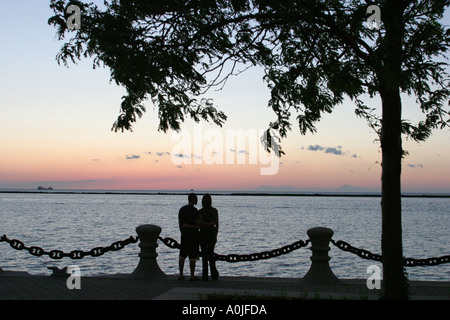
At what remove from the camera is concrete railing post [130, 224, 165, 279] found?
11516 millimetres

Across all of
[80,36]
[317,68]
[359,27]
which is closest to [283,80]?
[317,68]

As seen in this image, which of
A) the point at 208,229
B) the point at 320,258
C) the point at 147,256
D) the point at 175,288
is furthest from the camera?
the point at 147,256

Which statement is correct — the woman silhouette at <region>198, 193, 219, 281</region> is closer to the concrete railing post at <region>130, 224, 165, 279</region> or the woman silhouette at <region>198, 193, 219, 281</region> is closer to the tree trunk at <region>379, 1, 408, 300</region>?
the concrete railing post at <region>130, 224, 165, 279</region>

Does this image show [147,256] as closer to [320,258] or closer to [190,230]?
[190,230]

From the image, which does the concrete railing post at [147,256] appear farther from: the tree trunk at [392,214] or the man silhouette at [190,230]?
the tree trunk at [392,214]

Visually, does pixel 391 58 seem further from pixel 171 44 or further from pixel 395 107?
pixel 171 44

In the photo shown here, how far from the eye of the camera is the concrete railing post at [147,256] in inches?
453

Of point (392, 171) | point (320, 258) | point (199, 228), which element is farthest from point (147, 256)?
point (392, 171)

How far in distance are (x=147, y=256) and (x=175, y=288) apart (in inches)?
115

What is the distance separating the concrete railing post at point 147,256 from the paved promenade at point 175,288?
0.83ft

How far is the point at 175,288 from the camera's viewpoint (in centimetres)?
885

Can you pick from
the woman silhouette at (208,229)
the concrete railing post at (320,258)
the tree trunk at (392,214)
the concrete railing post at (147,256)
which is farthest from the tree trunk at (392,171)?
the concrete railing post at (147,256)

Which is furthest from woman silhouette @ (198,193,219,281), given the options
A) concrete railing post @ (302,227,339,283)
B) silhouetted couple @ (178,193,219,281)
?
concrete railing post @ (302,227,339,283)

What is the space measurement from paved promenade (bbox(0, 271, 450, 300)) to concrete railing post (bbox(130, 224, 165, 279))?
25 centimetres
